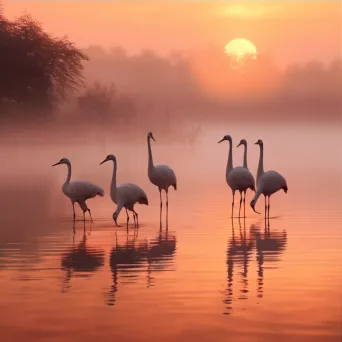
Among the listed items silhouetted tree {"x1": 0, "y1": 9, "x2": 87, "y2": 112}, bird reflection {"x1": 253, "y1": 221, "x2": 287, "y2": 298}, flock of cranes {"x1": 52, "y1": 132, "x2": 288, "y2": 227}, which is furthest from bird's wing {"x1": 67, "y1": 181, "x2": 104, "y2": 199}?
silhouetted tree {"x1": 0, "y1": 9, "x2": 87, "y2": 112}

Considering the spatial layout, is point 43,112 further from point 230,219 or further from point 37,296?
point 37,296

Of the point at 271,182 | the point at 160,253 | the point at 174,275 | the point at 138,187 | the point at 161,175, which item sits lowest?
the point at 174,275

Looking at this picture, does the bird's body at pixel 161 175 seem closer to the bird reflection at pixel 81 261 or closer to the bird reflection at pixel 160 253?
the bird reflection at pixel 160 253

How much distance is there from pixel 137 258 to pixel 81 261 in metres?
0.84

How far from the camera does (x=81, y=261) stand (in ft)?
54.0

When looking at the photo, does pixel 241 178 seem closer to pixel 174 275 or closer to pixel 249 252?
pixel 249 252

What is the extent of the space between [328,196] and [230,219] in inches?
284

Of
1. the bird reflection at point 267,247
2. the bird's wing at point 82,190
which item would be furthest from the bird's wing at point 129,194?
the bird reflection at point 267,247

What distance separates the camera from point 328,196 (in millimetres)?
29609

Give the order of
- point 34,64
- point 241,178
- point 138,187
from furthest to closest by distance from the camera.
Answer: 1. point 34,64
2. point 241,178
3. point 138,187

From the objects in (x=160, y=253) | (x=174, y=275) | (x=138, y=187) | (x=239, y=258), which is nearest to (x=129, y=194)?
(x=138, y=187)

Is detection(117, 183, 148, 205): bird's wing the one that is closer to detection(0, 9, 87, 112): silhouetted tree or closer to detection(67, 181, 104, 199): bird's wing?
detection(67, 181, 104, 199): bird's wing

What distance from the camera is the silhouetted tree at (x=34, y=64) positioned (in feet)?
245

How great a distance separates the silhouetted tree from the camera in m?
74.6
